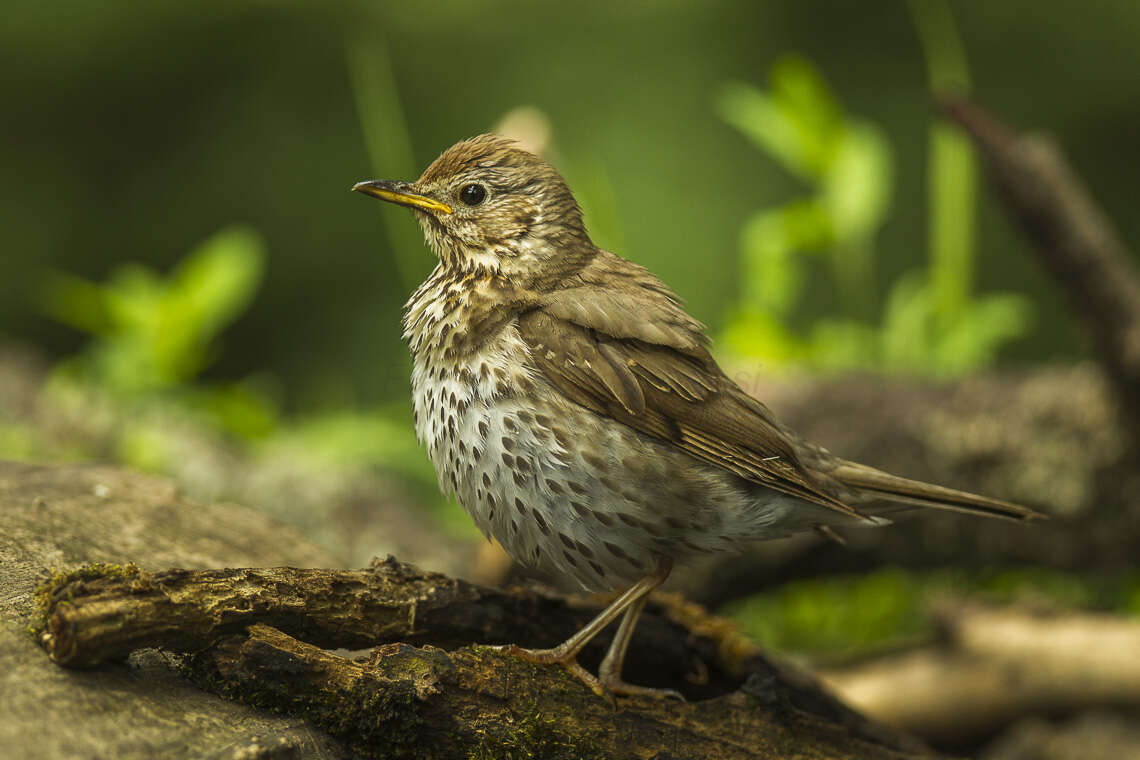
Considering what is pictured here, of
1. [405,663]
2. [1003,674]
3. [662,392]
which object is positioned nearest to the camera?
[405,663]

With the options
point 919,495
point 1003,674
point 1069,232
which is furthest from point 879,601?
point 919,495

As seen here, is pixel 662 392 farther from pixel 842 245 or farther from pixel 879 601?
pixel 842 245

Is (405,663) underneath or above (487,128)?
underneath

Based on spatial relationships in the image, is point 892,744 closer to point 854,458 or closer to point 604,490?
point 604,490

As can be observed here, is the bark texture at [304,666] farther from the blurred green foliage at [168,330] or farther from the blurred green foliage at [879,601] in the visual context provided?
the blurred green foliage at [168,330]

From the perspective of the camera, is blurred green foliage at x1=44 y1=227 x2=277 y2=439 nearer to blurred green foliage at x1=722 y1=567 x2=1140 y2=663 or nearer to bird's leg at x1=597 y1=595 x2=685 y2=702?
blurred green foliage at x1=722 y1=567 x2=1140 y2=663

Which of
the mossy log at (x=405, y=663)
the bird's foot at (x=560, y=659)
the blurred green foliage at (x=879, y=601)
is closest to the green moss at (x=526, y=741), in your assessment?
the mossy log at (x=405, y=663)

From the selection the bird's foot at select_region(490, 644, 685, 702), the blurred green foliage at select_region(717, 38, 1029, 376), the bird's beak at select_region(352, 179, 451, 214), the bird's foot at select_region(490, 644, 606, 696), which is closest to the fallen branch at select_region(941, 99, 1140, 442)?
the blurred green foliage at select_region(717, 38, 1029, 376)
